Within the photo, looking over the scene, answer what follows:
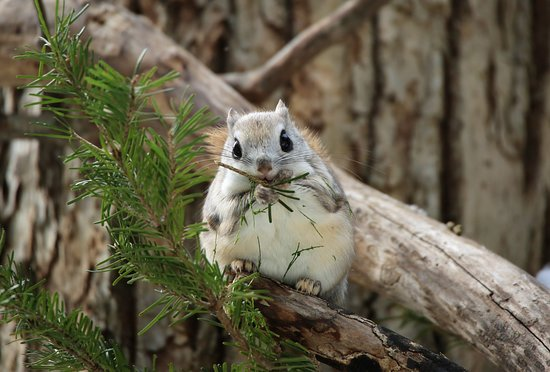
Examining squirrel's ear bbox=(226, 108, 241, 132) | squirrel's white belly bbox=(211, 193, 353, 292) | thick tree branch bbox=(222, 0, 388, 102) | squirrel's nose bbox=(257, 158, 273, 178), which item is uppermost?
thick tree branch bbox=(222, 0, 388, 102)

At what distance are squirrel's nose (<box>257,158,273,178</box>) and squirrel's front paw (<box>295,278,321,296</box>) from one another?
23 centimetres

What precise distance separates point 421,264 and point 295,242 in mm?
377

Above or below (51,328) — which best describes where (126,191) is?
above

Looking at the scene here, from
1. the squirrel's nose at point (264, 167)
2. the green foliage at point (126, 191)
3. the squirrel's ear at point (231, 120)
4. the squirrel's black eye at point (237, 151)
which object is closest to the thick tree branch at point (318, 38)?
the squirrel's ear at point (231, 120)

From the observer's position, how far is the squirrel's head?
1.31 m

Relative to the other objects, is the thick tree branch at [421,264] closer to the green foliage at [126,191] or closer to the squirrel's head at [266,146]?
the squirrel's head at [266,146]

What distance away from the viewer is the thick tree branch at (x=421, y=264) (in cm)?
127

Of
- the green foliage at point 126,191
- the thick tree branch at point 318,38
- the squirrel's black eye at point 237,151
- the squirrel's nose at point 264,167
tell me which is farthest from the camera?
the thick tree branch at point 318,38

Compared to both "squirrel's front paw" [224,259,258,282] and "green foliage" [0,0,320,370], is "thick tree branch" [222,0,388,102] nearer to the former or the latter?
"squirrel's front paw" [224,259,258,282]

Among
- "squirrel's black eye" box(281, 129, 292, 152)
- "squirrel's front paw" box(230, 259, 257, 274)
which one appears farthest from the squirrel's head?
"squirrel's front paw" box(230, 259, 257, 274)

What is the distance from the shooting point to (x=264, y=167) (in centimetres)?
125

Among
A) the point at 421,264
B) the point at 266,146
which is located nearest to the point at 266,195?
the point at 266,146

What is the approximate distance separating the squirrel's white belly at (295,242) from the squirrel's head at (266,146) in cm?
7

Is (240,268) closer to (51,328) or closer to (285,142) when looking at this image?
(285,142)
